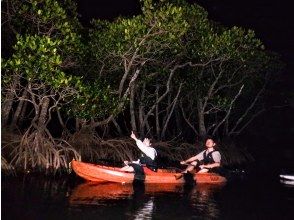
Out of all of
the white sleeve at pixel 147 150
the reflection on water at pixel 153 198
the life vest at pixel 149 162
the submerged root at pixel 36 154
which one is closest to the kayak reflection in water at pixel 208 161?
the reflection on water at pixel 153 198

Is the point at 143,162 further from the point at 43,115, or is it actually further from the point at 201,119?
the point at 201,119

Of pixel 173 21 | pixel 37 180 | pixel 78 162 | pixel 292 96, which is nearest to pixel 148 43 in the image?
pixel 173 21

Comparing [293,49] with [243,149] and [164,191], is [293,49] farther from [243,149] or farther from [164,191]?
[164,191]

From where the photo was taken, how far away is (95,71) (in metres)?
14.8

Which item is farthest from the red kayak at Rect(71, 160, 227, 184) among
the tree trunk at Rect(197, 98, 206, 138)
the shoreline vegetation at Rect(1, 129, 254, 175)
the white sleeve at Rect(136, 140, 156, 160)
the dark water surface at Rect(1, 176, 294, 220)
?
the tree trunk at Rect(197, 98, 206, 138)

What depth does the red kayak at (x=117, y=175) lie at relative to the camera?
11508mm

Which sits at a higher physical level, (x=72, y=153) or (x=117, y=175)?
(x=72, y=153)

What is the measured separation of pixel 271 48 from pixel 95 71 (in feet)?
54.4

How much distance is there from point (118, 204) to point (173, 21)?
5939 millimetres

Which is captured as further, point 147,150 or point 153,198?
point 147,150

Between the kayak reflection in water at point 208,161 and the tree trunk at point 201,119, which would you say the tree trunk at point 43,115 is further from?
the tree trunk at point 201,119

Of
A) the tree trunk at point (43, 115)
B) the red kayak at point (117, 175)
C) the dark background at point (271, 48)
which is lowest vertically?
the red kayak at point (117, 175)

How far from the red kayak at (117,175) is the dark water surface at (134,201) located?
0.23 metres

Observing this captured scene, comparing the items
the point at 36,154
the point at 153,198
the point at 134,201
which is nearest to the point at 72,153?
the point at 36,154
